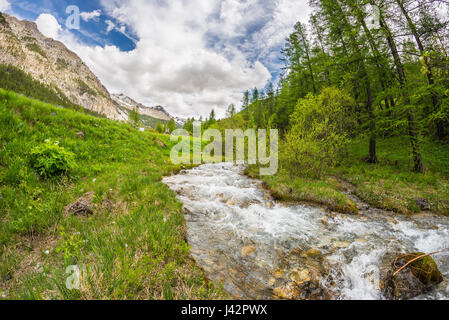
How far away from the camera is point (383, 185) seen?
9.76 meters

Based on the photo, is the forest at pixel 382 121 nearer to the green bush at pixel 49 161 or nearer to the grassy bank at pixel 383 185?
the grassy bank at pixel 383 185

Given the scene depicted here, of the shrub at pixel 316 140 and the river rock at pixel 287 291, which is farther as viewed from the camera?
the shrub at pixel 316 140

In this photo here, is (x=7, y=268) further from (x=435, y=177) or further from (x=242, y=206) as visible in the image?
(x=435, y=177)

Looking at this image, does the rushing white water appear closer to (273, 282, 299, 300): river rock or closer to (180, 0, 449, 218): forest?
(273, 282, 299, 300): river rock

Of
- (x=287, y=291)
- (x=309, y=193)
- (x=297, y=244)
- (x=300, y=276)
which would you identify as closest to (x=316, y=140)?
(x=309, y=193)

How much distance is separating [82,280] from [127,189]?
4450 millimetres

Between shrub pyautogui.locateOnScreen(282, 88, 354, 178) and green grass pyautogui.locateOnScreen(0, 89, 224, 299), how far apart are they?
316 inches

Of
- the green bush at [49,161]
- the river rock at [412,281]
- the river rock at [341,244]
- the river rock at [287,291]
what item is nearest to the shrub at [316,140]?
the river rock at [341,244]

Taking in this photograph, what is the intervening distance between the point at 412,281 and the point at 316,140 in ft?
27.7

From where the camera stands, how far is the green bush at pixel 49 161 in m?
5.65

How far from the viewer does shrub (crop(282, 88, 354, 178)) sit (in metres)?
10.4

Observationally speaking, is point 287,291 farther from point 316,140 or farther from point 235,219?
point 316,140

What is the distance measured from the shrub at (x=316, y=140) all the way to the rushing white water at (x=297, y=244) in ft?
12.6

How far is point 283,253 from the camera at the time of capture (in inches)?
174
